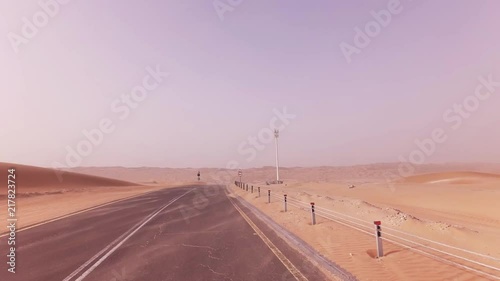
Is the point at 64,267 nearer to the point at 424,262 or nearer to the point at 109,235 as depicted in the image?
the point at 109,235

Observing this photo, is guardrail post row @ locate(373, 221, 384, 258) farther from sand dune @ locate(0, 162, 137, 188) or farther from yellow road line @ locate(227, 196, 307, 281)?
sand dune @ locate(0, 162, 137, 188)

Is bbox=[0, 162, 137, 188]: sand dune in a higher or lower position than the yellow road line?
higher

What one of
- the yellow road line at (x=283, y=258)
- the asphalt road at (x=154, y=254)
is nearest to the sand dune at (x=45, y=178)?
the asphalt road at (x=154, y=254)

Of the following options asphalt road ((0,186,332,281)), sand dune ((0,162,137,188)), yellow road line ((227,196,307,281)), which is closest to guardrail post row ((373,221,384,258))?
asphalt road ((0,186,332,281))

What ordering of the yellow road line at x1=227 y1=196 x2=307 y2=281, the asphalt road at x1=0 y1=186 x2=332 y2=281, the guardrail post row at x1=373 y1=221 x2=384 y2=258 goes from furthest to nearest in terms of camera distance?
the guardrail post row at x1=373 y1=221 x2=384 y2=258 → the asphalt road at x1=0 y1=186 x2=332 y2=281 → the yellow road line at x1=227 y1=196 x2=307 y2=281

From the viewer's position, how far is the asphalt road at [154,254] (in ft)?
26.1

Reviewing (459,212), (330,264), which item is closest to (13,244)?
(330,264)

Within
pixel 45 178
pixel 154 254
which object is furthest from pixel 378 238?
pixel 45 178

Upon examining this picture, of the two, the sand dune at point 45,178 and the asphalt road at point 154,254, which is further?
the sand dune at point 45,178

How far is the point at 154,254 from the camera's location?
1012 centimetres

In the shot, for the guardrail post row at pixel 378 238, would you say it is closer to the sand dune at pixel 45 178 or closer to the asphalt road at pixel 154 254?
the asphalt road at pixel 154 254

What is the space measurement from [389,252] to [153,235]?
830 cm

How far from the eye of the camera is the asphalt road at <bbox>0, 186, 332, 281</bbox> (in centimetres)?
795

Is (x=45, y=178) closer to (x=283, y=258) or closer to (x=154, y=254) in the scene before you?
(x=154, y=254)
